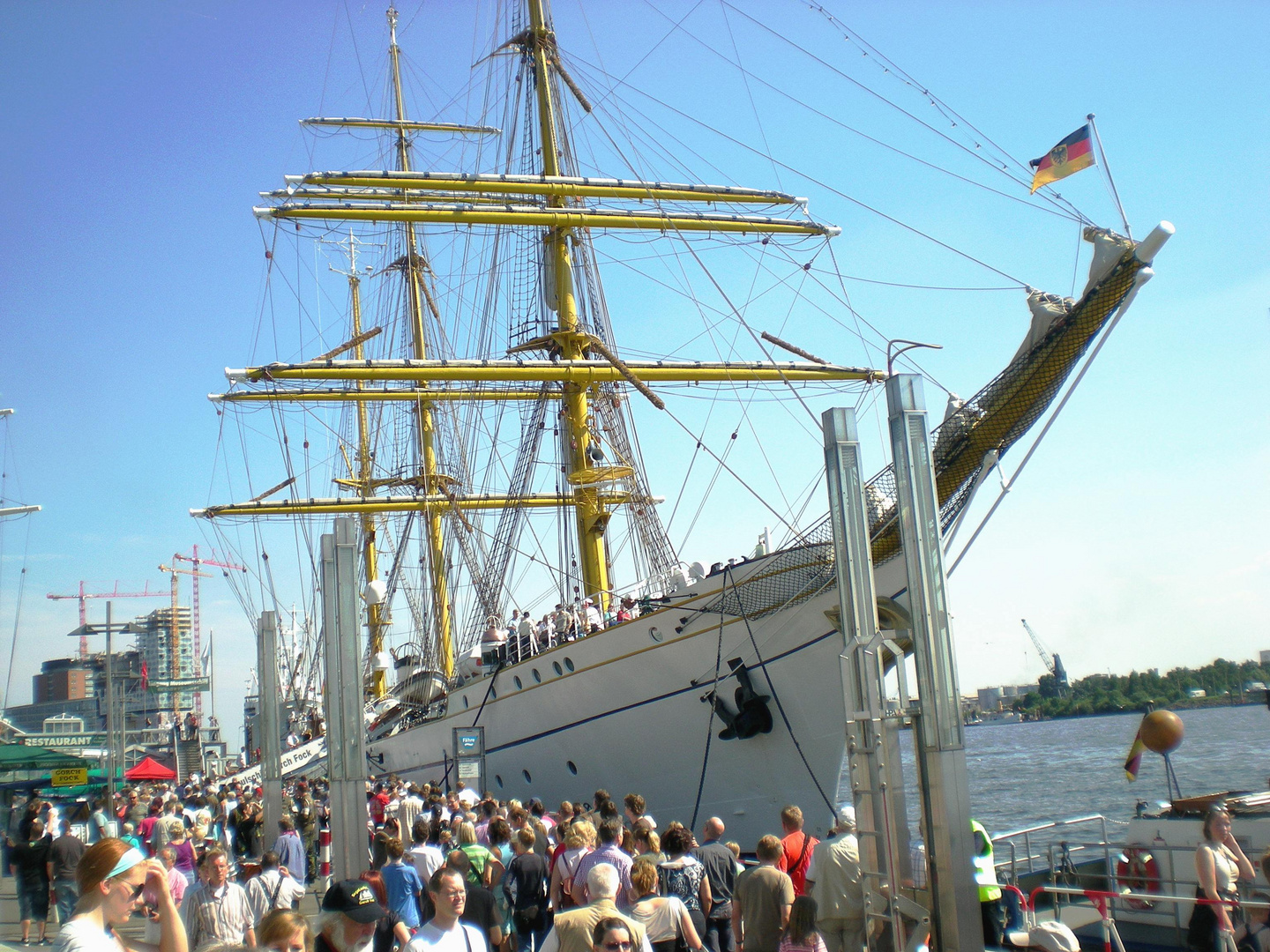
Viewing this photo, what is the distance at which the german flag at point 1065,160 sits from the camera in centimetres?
964

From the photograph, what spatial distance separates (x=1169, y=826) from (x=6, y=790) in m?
16.0

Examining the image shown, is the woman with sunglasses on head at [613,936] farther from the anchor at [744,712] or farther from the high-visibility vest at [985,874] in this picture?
the anchor at [744,712]

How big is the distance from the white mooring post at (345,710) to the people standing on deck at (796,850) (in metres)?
3.11

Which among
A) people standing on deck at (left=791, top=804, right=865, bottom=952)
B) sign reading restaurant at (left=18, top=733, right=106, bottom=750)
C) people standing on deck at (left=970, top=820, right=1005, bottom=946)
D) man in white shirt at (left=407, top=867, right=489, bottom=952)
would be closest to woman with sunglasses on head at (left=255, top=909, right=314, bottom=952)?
man in white shirt at (left=407, top=867, right=489, bottom=952)

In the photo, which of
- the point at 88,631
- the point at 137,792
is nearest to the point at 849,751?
the point at 137,792

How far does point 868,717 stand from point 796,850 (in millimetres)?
1009

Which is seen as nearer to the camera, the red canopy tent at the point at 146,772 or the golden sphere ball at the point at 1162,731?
the golden sphere ball at the point at 1162,731

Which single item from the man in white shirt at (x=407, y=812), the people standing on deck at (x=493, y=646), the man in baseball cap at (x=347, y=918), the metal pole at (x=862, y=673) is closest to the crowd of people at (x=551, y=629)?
the people standing on deck at (x=493, y=646)

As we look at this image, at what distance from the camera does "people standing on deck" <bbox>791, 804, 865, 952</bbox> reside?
5910 mm

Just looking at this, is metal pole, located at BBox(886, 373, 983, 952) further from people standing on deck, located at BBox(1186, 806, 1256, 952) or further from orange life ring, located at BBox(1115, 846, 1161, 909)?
orange life ring, located at BBox(1115, 846, 1161, 909)

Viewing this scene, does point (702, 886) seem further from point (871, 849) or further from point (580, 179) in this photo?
point (580, 179)

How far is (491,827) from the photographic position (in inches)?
274

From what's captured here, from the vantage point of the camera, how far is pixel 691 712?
14.7m

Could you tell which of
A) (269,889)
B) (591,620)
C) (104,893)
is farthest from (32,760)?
(104,893)
